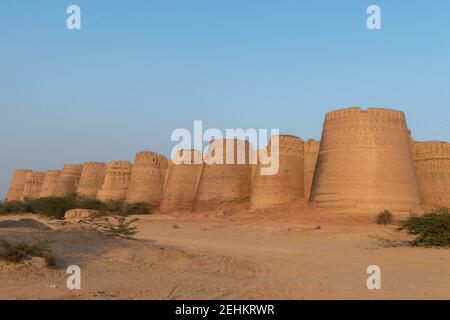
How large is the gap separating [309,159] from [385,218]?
6.97 metres

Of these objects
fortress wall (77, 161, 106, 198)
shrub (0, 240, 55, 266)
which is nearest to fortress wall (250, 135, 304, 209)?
shrub (0, 240, 55, 266)

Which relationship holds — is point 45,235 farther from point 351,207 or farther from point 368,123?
point 368,123

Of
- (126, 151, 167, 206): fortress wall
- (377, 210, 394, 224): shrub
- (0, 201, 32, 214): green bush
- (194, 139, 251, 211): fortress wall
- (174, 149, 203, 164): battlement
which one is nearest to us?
(377, 210, 394, 224): shrub

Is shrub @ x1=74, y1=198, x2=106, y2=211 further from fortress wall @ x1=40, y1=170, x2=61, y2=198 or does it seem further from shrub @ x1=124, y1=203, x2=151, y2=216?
fortress wall @ x1=40, y1=170, x2=61, y2=198

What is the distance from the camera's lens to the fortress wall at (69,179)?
36156 mm

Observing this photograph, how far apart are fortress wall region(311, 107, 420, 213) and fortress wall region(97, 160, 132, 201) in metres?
16.5

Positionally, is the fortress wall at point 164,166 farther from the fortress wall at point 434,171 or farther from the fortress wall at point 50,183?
the fortress wall at point 434,171

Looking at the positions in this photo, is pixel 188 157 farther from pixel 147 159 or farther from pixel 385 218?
pixel 385 218

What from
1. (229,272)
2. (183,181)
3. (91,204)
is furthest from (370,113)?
(91,204)

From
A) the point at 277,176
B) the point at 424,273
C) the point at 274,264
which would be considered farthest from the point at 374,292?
the point at 277,176

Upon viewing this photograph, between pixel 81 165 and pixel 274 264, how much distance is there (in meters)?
33.0

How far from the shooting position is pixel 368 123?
1745cm

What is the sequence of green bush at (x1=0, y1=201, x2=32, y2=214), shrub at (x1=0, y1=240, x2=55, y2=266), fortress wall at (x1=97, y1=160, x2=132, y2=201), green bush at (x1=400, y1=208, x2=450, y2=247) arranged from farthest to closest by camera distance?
fortress wall at (x1=97, y1=160, x2=132, y2=201) < green bush at (x1=0, y1=201, x2=32, y2=214) < green bush at (x1=400, y1=208, x2=450, y2=247) < shrub at (x1=0, y1=240, x2=55, y2=266)

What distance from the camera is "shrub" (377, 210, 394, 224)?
51.3 feet
